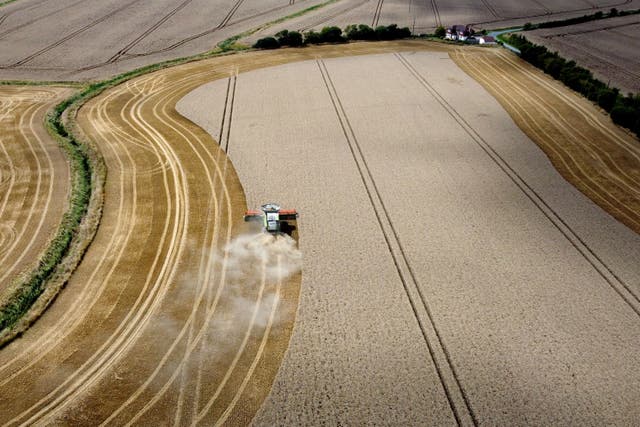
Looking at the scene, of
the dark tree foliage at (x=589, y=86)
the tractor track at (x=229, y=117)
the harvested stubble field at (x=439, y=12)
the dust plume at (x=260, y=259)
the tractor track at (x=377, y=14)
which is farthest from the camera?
the harvested stubble field at (x=439, y=12)

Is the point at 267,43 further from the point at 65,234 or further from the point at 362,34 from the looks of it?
the point at 65,234

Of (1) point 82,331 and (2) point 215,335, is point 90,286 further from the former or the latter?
(2) point 215,335

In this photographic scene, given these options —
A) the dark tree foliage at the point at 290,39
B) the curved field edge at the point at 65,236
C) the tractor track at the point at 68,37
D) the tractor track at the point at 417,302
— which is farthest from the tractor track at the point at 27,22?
the tractor track at the point at 417,302

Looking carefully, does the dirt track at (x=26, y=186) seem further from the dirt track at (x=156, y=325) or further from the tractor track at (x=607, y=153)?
the tractor track at (x=607, y=153)

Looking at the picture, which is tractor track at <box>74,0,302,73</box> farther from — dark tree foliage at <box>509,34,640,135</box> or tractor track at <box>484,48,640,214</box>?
tractor track at <box>484,48,640,214</box>

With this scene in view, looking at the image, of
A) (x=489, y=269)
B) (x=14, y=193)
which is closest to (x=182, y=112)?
(x=14, y=193)

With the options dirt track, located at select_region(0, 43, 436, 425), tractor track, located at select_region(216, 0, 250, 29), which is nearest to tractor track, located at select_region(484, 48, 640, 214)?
dirt track, located at select_region(0, 43, 436, 425)
